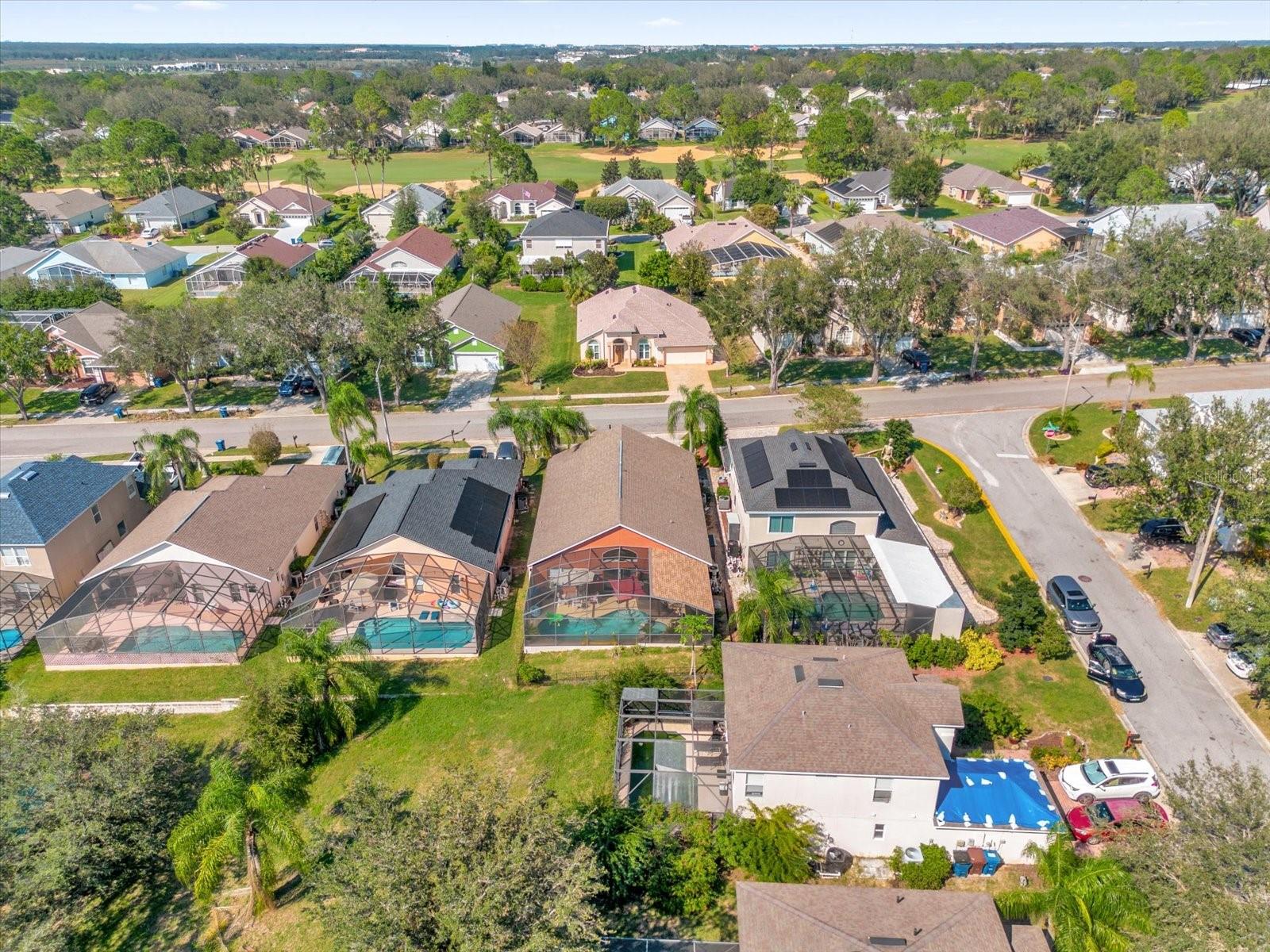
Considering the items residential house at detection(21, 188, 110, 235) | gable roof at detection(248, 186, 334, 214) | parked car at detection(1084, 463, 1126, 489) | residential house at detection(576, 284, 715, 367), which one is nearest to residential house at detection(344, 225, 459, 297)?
residential house at detection(576, 284, 715, 367)

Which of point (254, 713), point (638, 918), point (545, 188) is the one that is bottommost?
point (638, 918)

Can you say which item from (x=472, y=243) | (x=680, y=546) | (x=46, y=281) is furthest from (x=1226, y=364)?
(x=46, y=281)

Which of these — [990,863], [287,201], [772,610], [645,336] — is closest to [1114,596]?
→ [772,610]

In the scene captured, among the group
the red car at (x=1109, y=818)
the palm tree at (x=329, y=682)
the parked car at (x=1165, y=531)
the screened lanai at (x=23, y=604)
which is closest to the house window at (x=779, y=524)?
the red car at (x=1109, y=818)

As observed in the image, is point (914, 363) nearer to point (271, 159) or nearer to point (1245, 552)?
point (1245, 552)

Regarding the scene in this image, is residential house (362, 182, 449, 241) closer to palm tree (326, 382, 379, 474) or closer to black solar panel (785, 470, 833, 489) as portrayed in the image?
palm tree (326, 382, 379, 474)

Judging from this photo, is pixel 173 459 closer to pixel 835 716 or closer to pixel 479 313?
pixel 479 313
